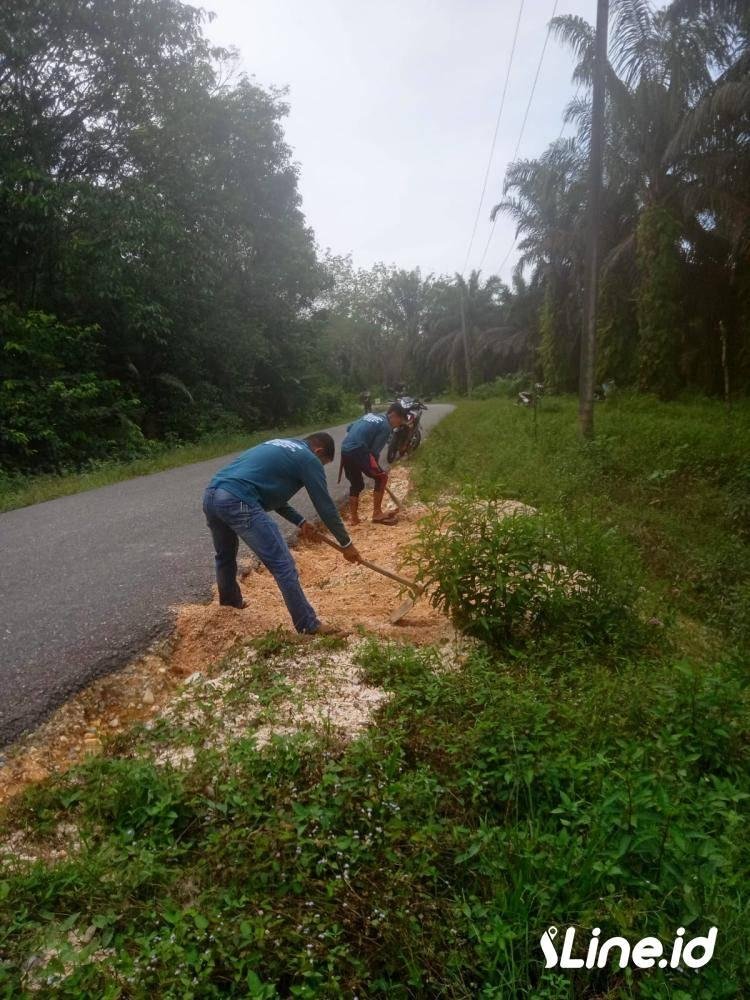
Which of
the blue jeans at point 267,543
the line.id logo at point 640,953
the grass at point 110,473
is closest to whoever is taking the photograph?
the line.id logo at point 640,953

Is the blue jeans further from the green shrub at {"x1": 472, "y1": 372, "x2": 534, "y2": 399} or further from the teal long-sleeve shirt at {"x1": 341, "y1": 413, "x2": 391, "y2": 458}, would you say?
the green shrub at {"x1": 472, "y1": 372, "x2": 534, "y2": 399}

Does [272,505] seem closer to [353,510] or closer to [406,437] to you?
[353,510]

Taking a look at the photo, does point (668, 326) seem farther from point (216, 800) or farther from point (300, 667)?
point (216, 800)

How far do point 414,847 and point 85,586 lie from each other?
3.69m

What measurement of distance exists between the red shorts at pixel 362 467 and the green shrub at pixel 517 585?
10.2 feet

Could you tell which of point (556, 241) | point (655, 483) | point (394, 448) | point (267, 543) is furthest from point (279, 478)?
point (556, 241)

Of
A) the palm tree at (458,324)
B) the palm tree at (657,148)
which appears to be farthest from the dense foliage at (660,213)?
the palm tree at (458,324)

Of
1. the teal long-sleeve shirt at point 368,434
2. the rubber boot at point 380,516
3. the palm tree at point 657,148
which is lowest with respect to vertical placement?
the rubber boot at point 380,516

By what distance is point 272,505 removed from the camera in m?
4.34

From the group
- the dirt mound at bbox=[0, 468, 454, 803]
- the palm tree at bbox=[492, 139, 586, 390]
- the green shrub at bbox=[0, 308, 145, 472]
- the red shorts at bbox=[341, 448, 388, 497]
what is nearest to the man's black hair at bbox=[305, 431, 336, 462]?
the dirt mound at bbox=[0, 468, 454, 803]

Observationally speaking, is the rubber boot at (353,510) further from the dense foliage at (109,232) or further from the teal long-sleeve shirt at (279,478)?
the dense foliage at (109,232)

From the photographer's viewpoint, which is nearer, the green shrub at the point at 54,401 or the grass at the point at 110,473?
the grass at the point at 110,473

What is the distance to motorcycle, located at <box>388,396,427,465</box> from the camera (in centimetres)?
1215

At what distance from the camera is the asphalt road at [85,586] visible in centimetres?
362
